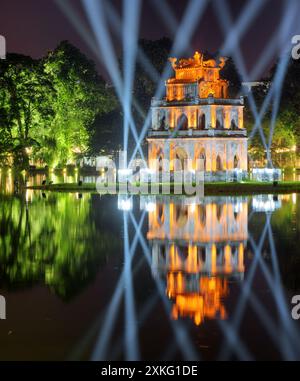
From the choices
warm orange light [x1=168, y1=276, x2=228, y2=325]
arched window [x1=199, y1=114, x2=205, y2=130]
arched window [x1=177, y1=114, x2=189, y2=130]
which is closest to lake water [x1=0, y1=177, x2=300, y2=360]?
warm orange light [x1=168, y1=276, x2=228, y2=325]

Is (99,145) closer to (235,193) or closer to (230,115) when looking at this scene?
(230,115)

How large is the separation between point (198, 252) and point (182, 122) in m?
44.2

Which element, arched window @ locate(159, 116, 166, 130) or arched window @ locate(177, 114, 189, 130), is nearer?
arched window @ locate(177, 114, 189, 130)

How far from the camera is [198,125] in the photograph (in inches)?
2665

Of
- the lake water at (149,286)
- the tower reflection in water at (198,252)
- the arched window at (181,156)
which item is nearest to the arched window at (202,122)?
the arched window at (181,156)

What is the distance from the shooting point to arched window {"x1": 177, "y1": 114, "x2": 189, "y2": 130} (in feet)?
224

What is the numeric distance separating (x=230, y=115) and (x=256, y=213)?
30.9 metres

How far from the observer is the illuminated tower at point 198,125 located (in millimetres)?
66750

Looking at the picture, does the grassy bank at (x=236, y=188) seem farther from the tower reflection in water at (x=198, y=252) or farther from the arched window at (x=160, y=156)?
the tower reflection in water at (x=198, y=252)

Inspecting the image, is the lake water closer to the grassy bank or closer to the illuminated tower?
the grassy bank

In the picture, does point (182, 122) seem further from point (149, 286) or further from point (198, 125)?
point (149, 286)

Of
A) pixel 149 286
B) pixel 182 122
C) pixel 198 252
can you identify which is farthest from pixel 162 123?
pixel 149 286

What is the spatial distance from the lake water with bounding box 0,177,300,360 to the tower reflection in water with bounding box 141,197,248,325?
0.04m

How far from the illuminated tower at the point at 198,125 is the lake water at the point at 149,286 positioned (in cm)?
3078
